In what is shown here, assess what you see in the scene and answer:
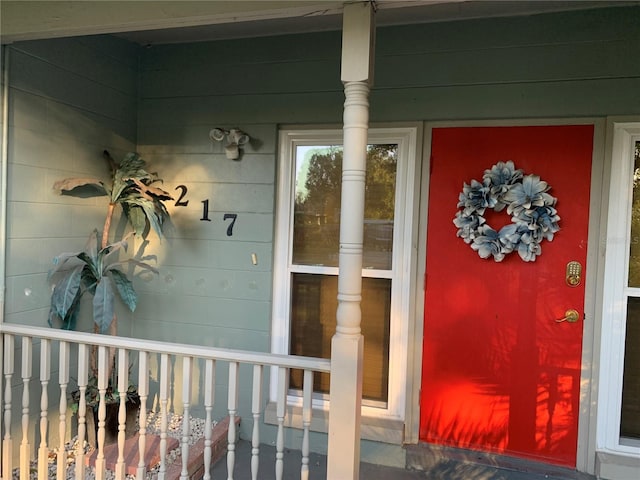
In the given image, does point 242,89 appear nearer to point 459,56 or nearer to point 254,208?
point 254,208

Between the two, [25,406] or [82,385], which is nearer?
[82,385]

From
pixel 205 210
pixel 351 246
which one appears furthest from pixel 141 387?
pixel 205 210

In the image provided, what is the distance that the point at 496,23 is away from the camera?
2680 millimetres

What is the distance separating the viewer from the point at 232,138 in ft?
9.89

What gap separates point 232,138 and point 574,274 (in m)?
2.23

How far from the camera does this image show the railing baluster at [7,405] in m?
2.25

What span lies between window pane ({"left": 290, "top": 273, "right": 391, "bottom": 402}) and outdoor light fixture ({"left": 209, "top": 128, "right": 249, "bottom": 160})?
925 millimetres

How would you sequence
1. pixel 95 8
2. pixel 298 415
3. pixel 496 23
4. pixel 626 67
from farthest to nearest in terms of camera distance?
pixel 298 415
pixel 496 23
pixel 626 67
pixel 95 8

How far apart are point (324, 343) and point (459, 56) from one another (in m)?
1.97

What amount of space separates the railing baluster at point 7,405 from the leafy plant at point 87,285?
11.3 inches

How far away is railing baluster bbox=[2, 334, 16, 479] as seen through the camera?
225cm

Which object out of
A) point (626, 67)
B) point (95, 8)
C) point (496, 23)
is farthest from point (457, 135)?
point (95, 8)

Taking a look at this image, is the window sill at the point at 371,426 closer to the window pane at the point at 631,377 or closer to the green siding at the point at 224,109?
A: the green siding at the point at 224,109

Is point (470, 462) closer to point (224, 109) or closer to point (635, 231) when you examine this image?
point (635, 231)
